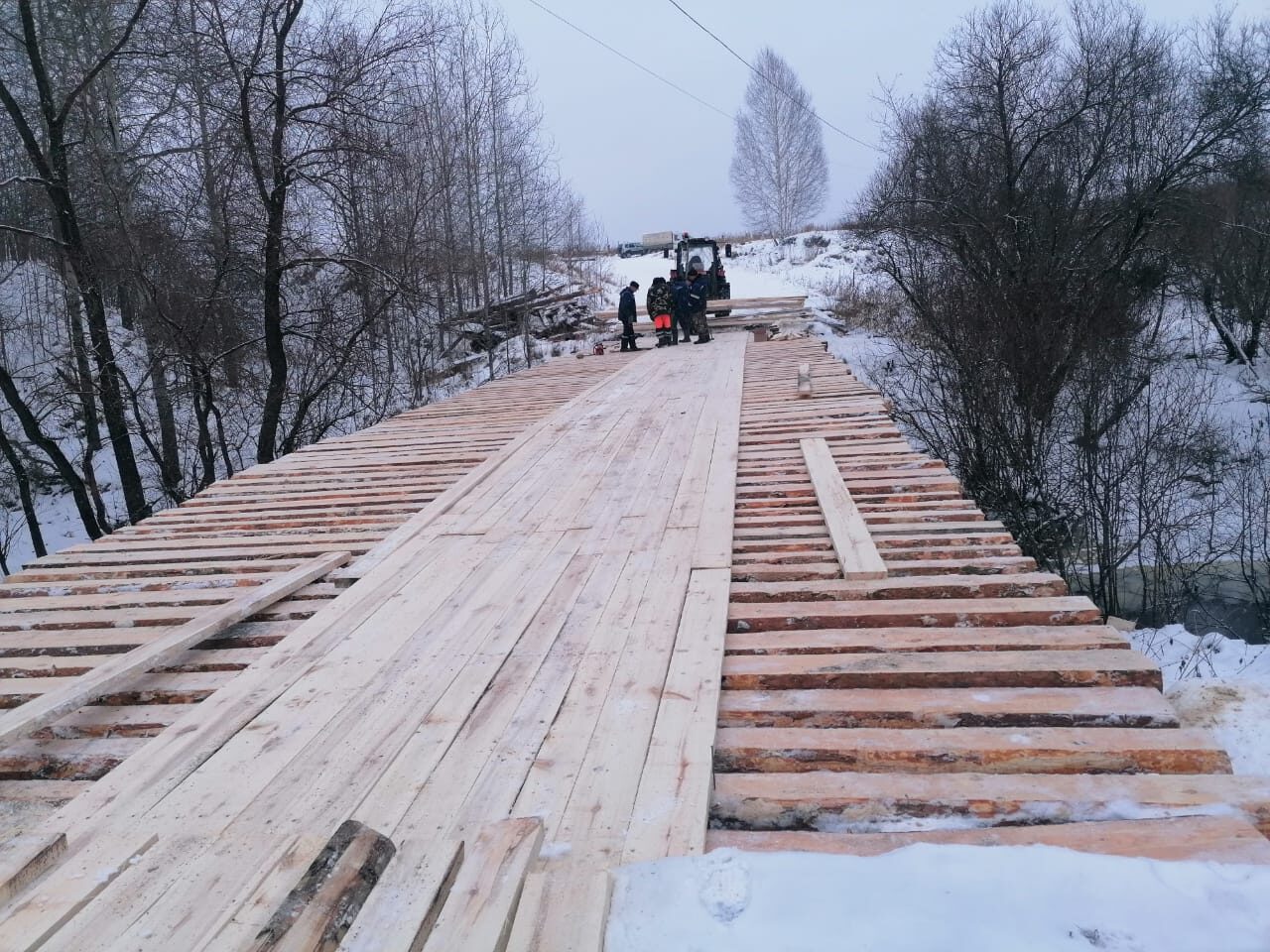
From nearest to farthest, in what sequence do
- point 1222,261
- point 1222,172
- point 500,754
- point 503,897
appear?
point 503,897
point 500,754
point 1222,172
point 1222,261

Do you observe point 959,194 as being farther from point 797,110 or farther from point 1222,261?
point 797,110

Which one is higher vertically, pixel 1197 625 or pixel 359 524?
pixel 359 524

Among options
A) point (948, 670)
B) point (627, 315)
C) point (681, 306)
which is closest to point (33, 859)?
point (948, 670)

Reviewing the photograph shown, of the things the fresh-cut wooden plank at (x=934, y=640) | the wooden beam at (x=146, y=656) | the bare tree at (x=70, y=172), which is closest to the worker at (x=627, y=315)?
the bare tree at (x=70, y=172)

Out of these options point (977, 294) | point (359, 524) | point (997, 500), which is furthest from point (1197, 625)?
point (359, 524)

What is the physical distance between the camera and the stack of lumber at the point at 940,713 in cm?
202

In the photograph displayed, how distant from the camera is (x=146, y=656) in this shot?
9.89ft

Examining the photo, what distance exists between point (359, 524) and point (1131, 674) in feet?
12.6

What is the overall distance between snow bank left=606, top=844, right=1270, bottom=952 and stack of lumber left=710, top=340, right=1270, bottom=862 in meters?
0.10

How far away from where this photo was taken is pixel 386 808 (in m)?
2.21

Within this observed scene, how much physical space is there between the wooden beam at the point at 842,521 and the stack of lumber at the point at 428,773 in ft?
1.67

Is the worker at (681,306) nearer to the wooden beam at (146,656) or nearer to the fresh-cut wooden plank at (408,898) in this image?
the wooden beam at (146,656)

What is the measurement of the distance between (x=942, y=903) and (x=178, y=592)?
3511 millimetres

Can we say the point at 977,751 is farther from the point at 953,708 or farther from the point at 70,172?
the point at 70,172
